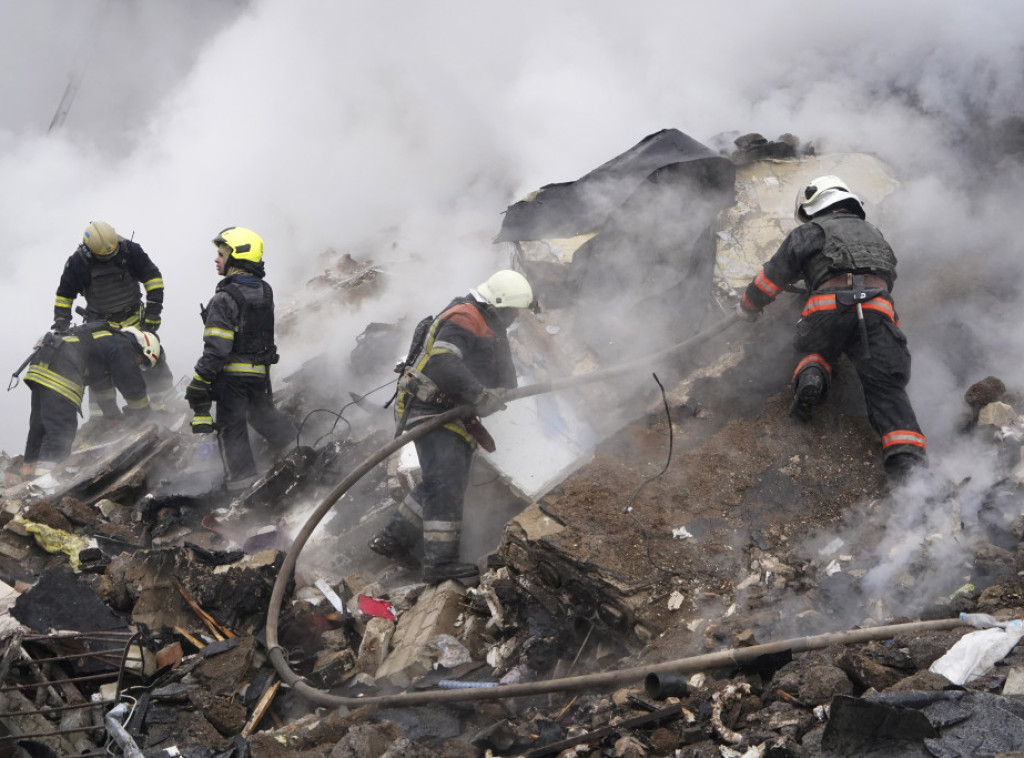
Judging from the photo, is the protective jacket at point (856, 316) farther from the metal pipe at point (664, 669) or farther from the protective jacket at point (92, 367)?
the protective jacket at point (92, 367)

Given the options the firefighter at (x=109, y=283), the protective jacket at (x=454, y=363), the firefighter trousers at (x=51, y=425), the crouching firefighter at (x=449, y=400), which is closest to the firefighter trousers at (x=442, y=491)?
the crouching firefighter at (x=449, y=400)

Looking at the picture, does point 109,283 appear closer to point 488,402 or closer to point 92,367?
point 92,367

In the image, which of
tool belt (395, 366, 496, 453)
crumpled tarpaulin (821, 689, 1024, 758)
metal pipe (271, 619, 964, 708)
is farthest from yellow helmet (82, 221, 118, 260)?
crumpled tarpaulin (821, 689, 1024, 758)

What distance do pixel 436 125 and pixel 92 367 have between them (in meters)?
6.71

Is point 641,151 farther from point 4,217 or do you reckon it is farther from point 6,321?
point 4,217

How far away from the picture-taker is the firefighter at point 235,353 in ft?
20.8

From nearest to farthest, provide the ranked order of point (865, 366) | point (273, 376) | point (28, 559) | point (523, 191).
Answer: point (865, 366)
point (28, 559)
point (273, 376)
point (523, 191)

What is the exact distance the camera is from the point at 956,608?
3.43 m

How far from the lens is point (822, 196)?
5.34 meters

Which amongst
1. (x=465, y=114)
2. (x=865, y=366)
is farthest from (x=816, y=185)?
A: (x=465, y=114)

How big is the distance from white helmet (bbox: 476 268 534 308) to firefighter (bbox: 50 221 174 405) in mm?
4222

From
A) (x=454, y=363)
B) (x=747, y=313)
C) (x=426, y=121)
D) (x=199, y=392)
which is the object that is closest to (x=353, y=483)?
(x=454, y=363)

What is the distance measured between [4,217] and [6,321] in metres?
2.11

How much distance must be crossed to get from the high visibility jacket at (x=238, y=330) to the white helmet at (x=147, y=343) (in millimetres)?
1446
